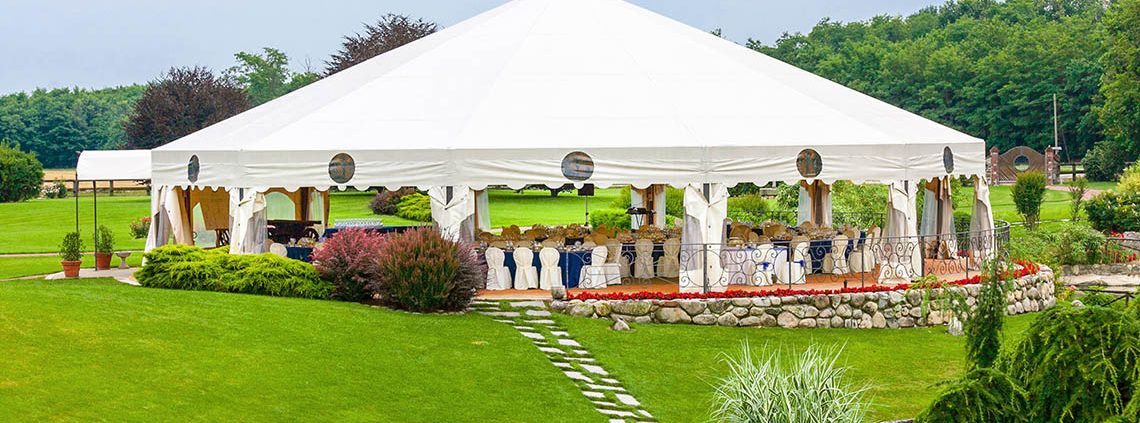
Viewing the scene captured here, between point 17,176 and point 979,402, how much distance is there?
51597mm

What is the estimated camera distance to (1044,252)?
2305 centimetres

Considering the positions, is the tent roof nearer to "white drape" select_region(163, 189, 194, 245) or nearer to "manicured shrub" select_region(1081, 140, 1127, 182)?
"white drape" select_region(163, 189, 194, 245)

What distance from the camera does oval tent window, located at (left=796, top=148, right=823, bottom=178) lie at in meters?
18.0

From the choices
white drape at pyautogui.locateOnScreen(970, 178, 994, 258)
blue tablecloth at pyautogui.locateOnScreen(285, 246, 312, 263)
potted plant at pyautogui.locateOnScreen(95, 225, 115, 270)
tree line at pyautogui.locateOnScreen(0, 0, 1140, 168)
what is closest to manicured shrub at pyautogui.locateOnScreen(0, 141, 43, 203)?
tree line at pyautogui.locateOnScreen(0, 0, 1140, 168)

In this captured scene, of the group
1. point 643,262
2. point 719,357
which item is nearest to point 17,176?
point 643,262

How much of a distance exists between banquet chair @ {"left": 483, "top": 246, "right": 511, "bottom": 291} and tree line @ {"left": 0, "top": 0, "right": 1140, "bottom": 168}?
128 feet

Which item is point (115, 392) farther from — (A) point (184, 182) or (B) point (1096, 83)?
(B) point (1096, 83)

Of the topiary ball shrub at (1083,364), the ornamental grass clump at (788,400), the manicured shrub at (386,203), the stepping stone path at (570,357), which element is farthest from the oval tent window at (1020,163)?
the topiary ball shrub at (1083,364)

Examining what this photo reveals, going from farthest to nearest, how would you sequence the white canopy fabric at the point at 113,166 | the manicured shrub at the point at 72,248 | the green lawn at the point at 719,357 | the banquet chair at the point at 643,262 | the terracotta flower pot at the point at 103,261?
the terracotta flower pot at the point at 103,261 → the white canopy fabric at the point at 113,166 → the manicured shrub at the point at 72,248 → the banquet chair at the point at 643,262 → the green lawn at the point at 719,357

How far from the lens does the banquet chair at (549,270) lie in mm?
17641

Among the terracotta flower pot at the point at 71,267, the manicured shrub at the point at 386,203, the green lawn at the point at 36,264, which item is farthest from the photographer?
the manicured shrub at the point at 386,203

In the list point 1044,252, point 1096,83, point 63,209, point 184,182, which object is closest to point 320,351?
point 184,182

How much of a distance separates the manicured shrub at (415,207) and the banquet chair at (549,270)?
21.0 meters

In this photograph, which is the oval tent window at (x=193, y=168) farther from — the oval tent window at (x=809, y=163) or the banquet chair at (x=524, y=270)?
the oval tent window at (x=809, y=163)
